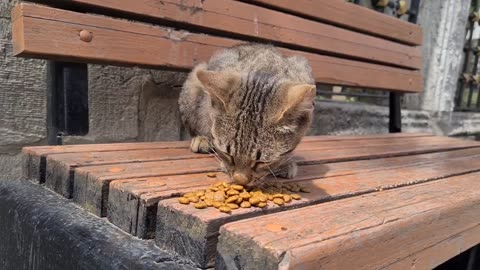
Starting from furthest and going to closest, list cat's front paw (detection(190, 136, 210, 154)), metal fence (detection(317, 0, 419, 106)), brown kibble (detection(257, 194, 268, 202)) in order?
1. metal fence (detection(317, 0, 419, 106))
2. cat's front paw (detection(190, 136, 210, 154))
3. brown kibble (detection(257, 194, 268, 202))

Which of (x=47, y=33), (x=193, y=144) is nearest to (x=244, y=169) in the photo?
(x=193, y=144)

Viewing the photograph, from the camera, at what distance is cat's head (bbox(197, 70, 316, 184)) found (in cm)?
117

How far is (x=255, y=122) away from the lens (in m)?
1.20

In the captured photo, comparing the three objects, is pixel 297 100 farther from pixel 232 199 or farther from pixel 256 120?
pixel 232 199

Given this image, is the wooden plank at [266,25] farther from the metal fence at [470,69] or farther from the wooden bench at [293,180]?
the metal fence at [470,69]

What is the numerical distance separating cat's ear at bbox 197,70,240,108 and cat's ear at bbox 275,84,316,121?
0.51 feet

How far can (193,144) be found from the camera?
1618 mm

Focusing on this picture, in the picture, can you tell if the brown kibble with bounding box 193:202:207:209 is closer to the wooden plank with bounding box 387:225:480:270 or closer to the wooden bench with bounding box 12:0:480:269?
the wooden bench with bounding box 12:0:480:269

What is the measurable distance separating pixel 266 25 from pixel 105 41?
32.9 inches

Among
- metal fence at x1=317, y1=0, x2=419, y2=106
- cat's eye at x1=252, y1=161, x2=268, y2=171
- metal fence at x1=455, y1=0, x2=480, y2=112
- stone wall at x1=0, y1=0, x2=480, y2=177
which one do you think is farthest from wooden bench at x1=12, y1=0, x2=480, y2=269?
metal fence at x1=455, y1=0, x2=480, y2=112

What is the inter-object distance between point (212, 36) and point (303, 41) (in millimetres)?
542

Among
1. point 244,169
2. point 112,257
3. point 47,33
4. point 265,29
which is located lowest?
point 112,257

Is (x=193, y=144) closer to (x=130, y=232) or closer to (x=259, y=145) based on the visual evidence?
(x=259, y=145)

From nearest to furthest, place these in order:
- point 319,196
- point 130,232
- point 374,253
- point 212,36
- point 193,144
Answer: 1. point 374,253
2. point 130,232
3. point 319,196
4. point 193,144
5. point 212,36
